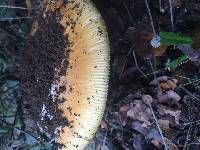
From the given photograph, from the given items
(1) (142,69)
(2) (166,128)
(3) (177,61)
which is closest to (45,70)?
(1) (142,69)

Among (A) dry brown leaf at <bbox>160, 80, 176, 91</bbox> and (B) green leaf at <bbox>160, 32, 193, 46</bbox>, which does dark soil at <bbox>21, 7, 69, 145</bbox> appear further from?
(A) dry brown leaf at <bbox>160, 80, 176, 91</bbox>

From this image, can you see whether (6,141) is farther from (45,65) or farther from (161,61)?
(161,61)

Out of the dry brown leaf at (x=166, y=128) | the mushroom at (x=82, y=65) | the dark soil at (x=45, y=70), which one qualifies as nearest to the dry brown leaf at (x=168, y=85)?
the dry brown leaf at (x=166, y=128)

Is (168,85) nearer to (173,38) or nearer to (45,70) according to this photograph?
(173,38)

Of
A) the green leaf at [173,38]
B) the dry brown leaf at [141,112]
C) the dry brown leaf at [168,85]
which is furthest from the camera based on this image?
the dry brown leaf at [141,112]

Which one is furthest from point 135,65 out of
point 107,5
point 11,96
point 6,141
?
point 6,141

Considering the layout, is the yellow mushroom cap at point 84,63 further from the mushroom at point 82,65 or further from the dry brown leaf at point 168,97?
the dry brown leaf at point 168,97
